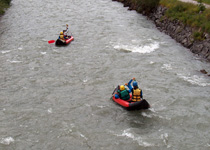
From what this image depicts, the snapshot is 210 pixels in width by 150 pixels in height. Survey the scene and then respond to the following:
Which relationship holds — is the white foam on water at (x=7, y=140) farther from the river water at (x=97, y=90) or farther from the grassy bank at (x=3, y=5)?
the grassy bank at (x=3, y=5)

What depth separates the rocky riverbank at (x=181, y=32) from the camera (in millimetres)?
18859

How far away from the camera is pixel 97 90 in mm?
14617

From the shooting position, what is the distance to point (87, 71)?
16797mm

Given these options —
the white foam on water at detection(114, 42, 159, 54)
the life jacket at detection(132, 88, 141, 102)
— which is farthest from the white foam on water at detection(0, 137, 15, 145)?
the white foam on water at detection(114, 42, 159, 54)

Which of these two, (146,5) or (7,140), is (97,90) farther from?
(146,5)

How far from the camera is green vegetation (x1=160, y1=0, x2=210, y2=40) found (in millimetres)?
19844

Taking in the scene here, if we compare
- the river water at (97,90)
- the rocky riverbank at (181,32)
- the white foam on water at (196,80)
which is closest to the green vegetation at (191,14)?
the rocky riverbank at (181,32)

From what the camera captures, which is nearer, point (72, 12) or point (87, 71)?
point (87, 71)

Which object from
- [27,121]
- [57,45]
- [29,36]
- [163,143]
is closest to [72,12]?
[29,36]

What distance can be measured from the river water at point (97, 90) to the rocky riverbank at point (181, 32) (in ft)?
2.20

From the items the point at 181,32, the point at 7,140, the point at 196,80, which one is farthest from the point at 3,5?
the point at 196,80

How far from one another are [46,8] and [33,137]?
2652cm

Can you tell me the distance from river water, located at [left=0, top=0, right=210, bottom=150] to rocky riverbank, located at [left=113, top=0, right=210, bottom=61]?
26.4 inches

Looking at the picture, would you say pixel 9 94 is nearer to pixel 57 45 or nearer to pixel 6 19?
pixel 57 45
